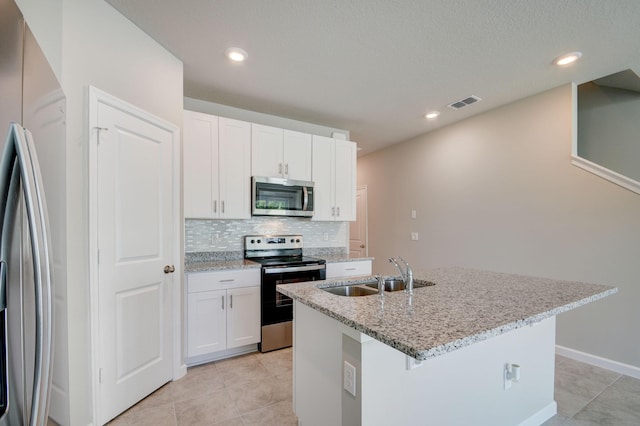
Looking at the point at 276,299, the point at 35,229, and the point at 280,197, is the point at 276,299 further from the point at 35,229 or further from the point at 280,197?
the point at 35,229

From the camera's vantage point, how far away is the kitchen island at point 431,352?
3.66 ft

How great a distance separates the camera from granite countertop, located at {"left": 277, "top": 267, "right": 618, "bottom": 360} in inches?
38.8

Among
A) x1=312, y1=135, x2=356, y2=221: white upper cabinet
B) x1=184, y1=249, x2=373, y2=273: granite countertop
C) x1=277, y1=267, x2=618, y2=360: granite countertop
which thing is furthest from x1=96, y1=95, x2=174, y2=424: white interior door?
x1=312, y1=135, x2=356, y2=221: white upper cabinet

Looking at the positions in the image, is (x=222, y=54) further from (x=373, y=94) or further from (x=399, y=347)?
(x=399, y=347)

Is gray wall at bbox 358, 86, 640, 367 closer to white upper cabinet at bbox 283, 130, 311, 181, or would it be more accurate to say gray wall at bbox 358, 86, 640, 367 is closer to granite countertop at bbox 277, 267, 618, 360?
granite countertop at bbox 277, 267, 618, 360

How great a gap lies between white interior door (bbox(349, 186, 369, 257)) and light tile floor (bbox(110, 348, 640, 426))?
10.6 ft

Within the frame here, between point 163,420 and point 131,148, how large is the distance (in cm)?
182

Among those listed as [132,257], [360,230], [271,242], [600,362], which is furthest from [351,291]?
[360,230]

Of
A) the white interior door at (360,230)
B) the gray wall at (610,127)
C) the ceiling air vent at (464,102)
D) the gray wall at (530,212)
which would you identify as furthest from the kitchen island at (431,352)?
the white interior door at (360,230)

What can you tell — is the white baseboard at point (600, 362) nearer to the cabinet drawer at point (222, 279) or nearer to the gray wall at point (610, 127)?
the gray wall at point (610, 127)

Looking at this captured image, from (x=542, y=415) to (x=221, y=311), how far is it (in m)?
2.53

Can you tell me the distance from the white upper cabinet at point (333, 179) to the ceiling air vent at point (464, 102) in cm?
129

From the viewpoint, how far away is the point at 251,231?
3471 mm

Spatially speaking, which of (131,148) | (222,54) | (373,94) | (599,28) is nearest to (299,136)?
(373,94)
